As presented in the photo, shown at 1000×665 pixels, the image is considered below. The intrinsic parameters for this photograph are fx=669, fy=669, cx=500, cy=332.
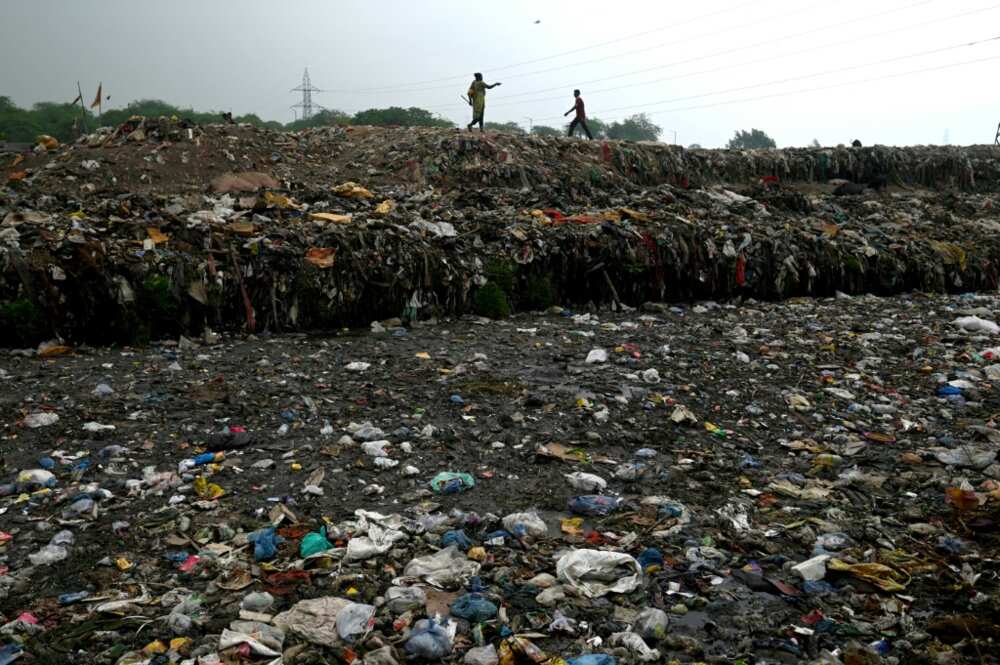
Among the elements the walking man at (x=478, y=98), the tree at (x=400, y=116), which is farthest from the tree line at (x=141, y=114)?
the walking man at (x=478, y=98)

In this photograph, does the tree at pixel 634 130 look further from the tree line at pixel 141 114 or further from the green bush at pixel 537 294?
the green bush at pixel 537 294

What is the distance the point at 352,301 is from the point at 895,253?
738cm


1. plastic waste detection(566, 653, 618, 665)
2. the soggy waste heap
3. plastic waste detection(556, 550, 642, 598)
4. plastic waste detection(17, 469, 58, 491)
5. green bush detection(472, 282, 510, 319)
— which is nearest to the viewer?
plastic waste detection(566, 653, 618, 665)

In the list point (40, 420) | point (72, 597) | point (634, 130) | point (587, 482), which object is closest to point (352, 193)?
point (40, 420)

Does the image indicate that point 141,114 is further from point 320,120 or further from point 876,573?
point 876,573

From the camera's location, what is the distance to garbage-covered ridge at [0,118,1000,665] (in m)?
→ 2.11

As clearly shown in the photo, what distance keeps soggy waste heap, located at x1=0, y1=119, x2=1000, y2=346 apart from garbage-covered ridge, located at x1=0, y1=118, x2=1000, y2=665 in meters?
0.04

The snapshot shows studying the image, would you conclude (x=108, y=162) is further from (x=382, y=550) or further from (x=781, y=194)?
(x=781, y=194)

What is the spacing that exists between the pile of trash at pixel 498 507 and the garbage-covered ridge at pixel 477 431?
0.02 m

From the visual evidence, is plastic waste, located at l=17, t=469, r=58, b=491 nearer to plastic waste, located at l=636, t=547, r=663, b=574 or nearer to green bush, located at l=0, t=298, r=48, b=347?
plastic waste, located at l=636, t=547, r=663, b=574

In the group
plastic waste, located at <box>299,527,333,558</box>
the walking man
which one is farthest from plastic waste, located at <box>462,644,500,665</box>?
the walking man

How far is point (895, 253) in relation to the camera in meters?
9.13

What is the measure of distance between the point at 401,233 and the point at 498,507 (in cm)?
460

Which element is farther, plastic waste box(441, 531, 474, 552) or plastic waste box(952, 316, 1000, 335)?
plastic waste box(952, 316, 1000, 335)
